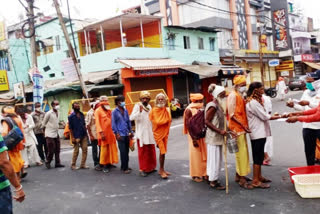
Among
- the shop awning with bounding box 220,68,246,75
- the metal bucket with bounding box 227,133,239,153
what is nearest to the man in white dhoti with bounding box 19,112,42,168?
the metal bucket with bounding box 227,133,239,153

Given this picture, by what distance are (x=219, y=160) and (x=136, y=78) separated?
13.4 m

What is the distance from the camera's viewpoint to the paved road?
4.18m

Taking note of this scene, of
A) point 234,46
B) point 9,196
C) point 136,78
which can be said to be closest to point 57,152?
point 9,196

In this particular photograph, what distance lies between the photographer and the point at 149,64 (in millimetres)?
17516

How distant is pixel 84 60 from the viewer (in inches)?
765

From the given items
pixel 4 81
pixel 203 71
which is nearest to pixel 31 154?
pixel 203 71

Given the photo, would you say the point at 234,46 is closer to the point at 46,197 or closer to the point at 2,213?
the point at 46,197

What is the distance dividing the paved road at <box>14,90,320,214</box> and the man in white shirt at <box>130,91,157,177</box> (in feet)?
1.03

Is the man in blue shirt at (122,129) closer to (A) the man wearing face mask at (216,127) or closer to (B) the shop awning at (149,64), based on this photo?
(A) the man wearing face mask at (216,127)

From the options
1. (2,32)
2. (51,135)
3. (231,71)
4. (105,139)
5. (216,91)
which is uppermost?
(2,32)

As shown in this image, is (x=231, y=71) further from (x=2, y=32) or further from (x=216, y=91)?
(x=2, y=32)

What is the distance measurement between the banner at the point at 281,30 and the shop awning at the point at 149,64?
2183 cm

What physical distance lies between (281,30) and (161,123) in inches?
Answer: 1369

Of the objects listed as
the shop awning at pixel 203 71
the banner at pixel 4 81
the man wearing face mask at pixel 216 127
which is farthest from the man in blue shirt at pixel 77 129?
the banner at pixel 4 81
